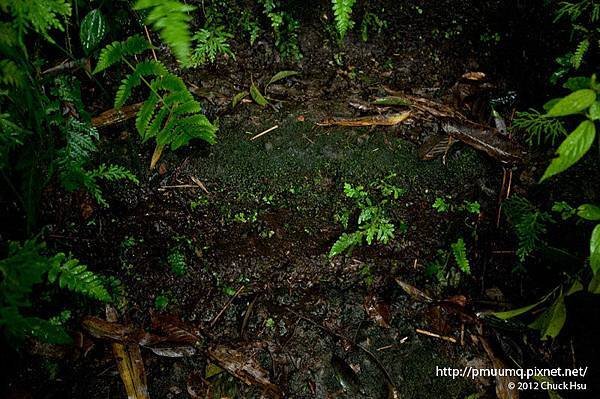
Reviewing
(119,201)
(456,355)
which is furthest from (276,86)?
(456,355)

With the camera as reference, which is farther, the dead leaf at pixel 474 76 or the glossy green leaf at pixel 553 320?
the dead leaf at pixel 474 76

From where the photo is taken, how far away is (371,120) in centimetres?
318

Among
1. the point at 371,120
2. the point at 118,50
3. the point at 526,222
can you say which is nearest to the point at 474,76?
the point at 371,120

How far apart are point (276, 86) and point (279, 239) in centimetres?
116

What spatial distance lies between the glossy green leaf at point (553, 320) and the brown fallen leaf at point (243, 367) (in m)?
1.50

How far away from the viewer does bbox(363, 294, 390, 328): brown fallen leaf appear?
272 centimetres

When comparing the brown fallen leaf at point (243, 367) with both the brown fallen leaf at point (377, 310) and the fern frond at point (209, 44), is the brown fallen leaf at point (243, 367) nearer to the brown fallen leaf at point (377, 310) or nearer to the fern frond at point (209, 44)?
the brown fallen leaf at point (377, 310)

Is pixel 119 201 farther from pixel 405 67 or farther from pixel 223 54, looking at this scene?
pixel 405 67

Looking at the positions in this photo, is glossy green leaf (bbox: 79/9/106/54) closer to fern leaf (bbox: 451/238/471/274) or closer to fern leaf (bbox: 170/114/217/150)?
fern leaf (bbox: 170/114/217/150)

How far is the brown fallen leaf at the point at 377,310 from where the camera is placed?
272 centimetres

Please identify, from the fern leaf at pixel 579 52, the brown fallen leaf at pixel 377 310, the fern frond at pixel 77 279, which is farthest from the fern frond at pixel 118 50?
the fern leaf at pixel 579 52

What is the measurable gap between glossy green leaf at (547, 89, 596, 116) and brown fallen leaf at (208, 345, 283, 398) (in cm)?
197

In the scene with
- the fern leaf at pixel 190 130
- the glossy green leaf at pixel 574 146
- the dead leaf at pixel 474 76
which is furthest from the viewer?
the dead leaf at pixel 474 76

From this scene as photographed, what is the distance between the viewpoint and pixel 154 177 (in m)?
2.96
